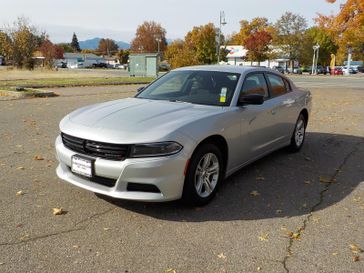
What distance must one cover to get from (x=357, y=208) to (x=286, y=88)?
2.66 meters

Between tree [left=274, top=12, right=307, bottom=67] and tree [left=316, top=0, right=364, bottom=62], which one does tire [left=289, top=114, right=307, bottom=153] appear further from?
tree [left=274, top=12, right=307, bottom=67]

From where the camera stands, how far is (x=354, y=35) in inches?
837

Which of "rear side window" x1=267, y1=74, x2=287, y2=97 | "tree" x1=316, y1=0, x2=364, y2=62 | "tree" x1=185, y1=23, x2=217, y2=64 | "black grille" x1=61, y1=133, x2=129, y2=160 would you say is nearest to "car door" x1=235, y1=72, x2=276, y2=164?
"rear side window" x1=267, y1=74, x2=287, y2=97

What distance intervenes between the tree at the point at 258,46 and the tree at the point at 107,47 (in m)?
85.8

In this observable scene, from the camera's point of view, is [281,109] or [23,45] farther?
[23,45]

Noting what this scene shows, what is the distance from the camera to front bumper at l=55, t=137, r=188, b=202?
148 inches

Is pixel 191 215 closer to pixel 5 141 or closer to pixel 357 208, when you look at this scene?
pixel 357 208

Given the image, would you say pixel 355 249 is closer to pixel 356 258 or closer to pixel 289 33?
pixel 356 258

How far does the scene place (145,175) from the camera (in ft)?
12.4

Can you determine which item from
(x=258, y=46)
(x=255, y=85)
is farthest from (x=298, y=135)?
(x=258, y=46)

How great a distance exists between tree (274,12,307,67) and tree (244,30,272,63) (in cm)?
188

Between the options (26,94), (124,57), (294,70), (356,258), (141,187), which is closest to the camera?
(356,258)

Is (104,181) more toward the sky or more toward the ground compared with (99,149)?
more toward the ground

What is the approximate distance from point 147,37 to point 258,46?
48.9 meters
